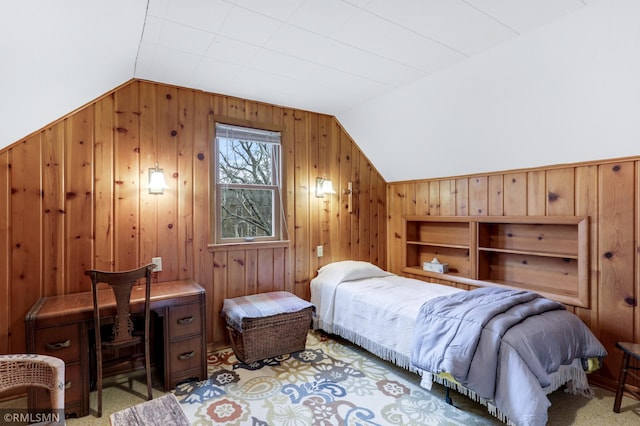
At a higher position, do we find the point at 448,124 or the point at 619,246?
the point at 448,124

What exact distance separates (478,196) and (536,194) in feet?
1.87

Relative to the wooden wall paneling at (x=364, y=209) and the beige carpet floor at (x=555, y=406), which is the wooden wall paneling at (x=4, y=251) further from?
the wooden wall paneling at (x=364, y=209)

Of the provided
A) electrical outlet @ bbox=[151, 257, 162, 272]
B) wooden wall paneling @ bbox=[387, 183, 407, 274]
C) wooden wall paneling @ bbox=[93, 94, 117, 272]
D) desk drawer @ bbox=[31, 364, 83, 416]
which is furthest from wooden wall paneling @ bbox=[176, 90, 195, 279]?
wooden wall paneling @ bbox=[387, 183, 407, 274]

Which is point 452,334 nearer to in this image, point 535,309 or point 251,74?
point 535,309

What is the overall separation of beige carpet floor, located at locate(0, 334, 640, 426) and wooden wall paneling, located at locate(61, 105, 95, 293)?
0.85 metres

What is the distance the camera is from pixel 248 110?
11.5 ft

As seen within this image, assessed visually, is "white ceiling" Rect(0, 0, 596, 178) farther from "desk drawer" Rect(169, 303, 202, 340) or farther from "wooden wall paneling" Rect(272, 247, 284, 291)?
"wooden wall paneling" Rect(272, 247, 284, 291)

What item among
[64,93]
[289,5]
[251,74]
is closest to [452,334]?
[289,5]

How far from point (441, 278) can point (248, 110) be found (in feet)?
9.26

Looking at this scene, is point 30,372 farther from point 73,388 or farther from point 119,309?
point 73,388

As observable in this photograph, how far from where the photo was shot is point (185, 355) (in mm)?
2600

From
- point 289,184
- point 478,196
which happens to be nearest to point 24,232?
point 289,184

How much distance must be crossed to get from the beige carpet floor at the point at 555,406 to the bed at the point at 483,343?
105mm

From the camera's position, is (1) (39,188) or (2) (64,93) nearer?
(2) (64,93)
